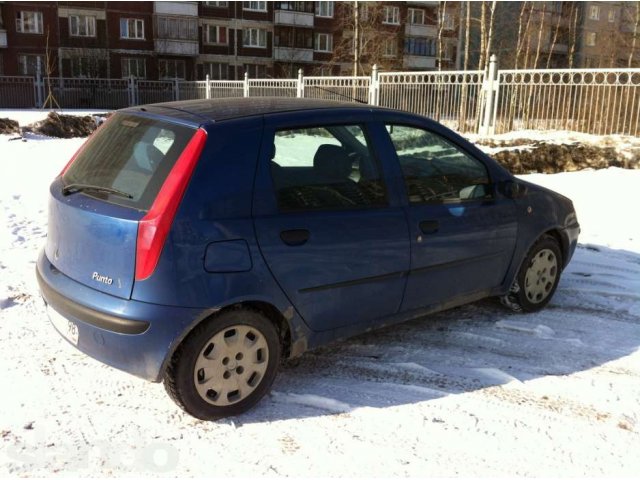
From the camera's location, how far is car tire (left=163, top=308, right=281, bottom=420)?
9.64ft

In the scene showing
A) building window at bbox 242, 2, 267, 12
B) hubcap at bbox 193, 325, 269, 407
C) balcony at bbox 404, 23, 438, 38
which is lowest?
hubcap at bbox 193, 325, 269, 407

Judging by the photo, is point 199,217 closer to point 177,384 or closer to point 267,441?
point 177,384

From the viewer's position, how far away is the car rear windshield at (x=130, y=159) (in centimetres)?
297

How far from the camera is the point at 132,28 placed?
138ft

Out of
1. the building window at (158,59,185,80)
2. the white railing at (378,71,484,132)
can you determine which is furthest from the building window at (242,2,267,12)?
the white railing at (378,71,484,132)

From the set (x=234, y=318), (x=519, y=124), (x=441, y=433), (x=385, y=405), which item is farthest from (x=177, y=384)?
(x=519, y=124)

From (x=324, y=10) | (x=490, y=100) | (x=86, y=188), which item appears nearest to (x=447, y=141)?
(x=86, y=188)

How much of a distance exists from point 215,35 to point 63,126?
32.0 metres

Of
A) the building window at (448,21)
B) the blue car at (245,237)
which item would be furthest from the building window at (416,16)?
the blue car at (245,237)

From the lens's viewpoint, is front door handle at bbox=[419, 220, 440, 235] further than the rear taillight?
Yes

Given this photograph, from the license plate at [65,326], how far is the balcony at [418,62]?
2001 inches

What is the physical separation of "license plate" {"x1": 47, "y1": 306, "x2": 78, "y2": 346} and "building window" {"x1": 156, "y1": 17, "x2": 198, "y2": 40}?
43010 millimetres

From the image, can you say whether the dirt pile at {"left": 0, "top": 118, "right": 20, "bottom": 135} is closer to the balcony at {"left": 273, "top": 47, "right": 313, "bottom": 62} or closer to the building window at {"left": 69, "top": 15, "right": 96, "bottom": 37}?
the building window at {"left": 69, "top": 15, "right": 96, "bottom": 37}

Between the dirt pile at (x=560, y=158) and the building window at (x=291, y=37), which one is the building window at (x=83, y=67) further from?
the dirt pile at (x=560, y=158)
